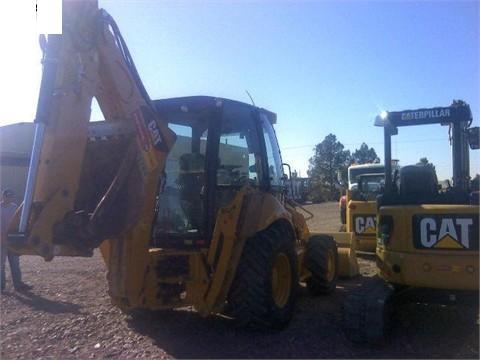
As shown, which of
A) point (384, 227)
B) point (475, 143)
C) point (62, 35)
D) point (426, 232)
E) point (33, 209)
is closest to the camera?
point (33, 209)

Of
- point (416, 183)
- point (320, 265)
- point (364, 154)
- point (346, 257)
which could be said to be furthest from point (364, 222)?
point (364, 154)

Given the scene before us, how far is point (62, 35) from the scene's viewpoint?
15.1 feet

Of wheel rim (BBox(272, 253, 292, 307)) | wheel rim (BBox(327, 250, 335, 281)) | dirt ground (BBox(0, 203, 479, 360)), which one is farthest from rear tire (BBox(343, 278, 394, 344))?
wheel rim (BBox(327, 250, 335, 281))

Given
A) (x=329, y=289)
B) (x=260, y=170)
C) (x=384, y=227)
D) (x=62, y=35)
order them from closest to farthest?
(x=62, y=35) < (x=384, y=227) < (x=260, y=170) < (x=329, y=289)

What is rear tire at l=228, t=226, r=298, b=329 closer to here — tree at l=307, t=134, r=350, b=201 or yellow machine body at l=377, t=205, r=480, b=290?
yellow machine body at l=377, t=205, r=480, b=290

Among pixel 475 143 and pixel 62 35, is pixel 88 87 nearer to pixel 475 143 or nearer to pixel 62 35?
pixel 62 35

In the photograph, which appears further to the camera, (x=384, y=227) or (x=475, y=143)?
(x=475, y=143)

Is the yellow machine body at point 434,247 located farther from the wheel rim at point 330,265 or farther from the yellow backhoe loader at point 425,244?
the wheel rim at point 330,265

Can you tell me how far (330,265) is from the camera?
→ 779 centimetres

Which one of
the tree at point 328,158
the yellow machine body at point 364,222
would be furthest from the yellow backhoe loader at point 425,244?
the tree at point 328,158

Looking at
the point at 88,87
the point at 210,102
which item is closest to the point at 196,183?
the point at 210,102

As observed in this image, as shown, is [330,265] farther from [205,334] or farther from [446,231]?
[446,231]

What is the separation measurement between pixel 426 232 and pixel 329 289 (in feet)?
9.06

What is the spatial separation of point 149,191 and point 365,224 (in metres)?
7.24
